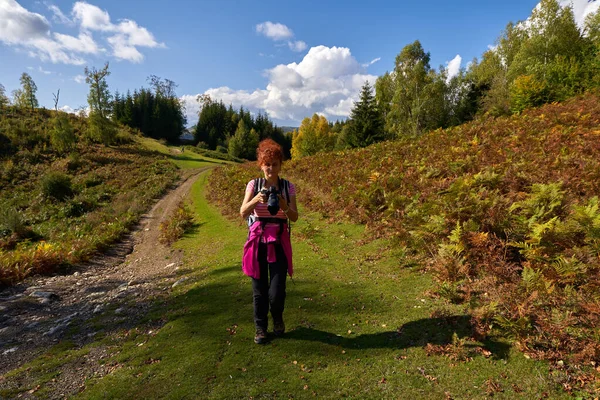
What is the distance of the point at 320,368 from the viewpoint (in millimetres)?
3953

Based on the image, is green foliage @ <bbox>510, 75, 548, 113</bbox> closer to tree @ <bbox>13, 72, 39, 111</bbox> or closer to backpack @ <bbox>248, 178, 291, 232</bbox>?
backpack @ <bbox>248, 178, 291, 232</bbox>

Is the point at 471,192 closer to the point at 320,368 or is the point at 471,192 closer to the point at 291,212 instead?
the point at 291,212

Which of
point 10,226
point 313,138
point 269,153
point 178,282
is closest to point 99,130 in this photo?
point 313,138

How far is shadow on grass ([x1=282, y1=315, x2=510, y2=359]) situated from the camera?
13.6 ft

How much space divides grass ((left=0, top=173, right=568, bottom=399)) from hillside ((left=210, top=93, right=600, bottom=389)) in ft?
1.29

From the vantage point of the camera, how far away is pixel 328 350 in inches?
169

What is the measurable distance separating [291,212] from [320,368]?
6.78 feet

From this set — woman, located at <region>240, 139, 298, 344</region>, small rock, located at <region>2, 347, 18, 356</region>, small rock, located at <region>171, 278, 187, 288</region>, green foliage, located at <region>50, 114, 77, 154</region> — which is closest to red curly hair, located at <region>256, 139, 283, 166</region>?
woman, located at <region>240, 139, 298, 344</region>

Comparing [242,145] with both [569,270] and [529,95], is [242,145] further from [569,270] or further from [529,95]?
[569,270]

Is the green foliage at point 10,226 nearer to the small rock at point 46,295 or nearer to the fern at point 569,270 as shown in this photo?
the small rock at point 46,295

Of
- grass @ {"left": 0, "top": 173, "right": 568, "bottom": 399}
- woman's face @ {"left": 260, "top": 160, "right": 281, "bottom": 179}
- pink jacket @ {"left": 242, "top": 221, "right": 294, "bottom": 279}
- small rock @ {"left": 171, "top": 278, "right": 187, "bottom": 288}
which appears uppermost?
woman's face @ {"left": 260, "top": 160, "right": 281, "bottom": 179}

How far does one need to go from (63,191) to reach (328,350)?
37191mm

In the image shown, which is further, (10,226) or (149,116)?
(149,116)

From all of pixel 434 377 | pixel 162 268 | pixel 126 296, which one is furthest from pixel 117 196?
pixel 434 377
